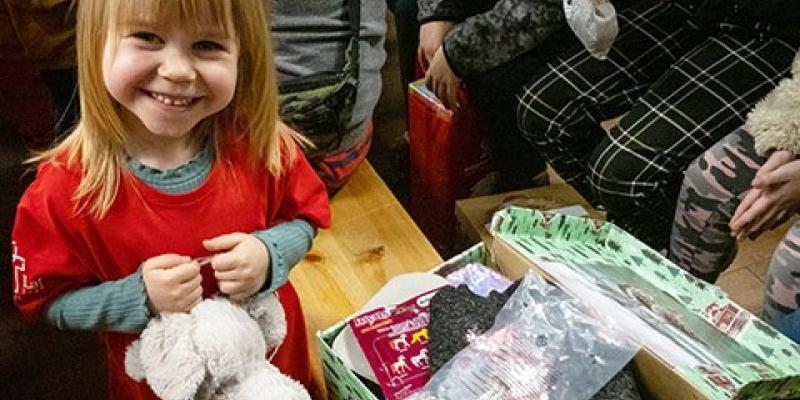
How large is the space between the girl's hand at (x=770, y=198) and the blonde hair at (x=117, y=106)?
2.05ft

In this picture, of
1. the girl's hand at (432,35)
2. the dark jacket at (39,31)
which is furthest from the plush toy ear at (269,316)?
the girl's hand at (432,35)

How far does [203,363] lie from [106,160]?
9.1 inches

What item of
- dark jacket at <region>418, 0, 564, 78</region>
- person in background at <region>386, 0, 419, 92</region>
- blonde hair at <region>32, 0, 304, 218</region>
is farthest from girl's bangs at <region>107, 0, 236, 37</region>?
person in background at <region>386, 0, 419, 92</region>

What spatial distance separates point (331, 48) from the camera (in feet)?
4.56

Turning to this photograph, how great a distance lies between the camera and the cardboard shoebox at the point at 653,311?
0.89m

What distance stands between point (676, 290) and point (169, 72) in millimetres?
616

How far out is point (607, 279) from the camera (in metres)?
1.03

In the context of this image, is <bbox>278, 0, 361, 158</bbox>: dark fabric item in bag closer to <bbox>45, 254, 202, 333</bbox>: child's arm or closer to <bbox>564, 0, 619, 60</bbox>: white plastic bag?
<bbox>564, 0, 619, 60</bbox>: white plastic bag

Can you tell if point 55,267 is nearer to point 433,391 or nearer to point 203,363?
point 203,363

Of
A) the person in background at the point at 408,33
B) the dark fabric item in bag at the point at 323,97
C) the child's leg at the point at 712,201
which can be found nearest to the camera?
the child's leg at the point at 712,201

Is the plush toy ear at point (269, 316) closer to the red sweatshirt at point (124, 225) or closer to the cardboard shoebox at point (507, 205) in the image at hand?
the red sweatshirt at point (124, 225)

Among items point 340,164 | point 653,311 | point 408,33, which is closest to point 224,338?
point 653,311

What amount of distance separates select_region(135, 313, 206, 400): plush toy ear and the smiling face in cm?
20

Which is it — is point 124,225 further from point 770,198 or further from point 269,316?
point 770,198
